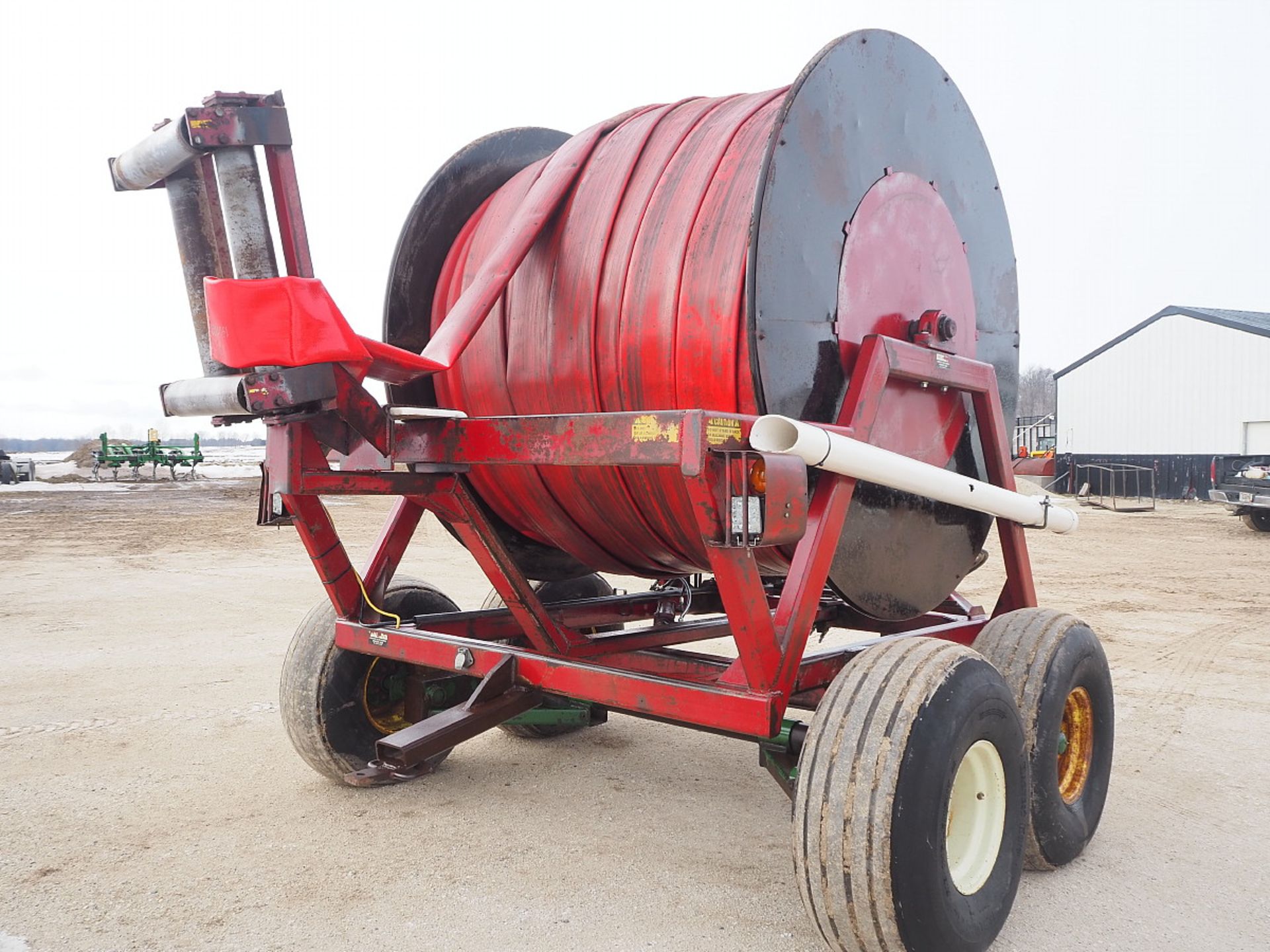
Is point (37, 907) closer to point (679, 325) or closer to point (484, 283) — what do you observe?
point (484, 283)

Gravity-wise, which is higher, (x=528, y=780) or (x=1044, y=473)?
(x=1044, y=473)

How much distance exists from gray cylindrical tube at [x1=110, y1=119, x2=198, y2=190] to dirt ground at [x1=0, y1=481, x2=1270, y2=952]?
2339 mm

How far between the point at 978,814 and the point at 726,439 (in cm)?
136

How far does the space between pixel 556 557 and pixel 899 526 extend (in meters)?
1.73

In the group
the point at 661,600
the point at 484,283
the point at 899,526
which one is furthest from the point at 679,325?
the point at 661,600

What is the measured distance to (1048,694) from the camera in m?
3.48

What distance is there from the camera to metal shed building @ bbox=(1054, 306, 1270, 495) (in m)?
26.7

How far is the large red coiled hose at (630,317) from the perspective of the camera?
128 inches

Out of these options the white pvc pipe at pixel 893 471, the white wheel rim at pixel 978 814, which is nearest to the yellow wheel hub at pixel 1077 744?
the white pvc pipe at pixel 893 471

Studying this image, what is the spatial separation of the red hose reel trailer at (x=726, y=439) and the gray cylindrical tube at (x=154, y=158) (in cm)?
1

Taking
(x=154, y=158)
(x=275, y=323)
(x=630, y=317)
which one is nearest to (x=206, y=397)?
(x=275, y=323)

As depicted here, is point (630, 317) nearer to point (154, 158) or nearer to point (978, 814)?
point (154, 158)

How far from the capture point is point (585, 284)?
3617 millimetres

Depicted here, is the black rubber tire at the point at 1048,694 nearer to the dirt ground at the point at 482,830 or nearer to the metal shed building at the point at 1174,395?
the dirt ground at the point at 482,830
